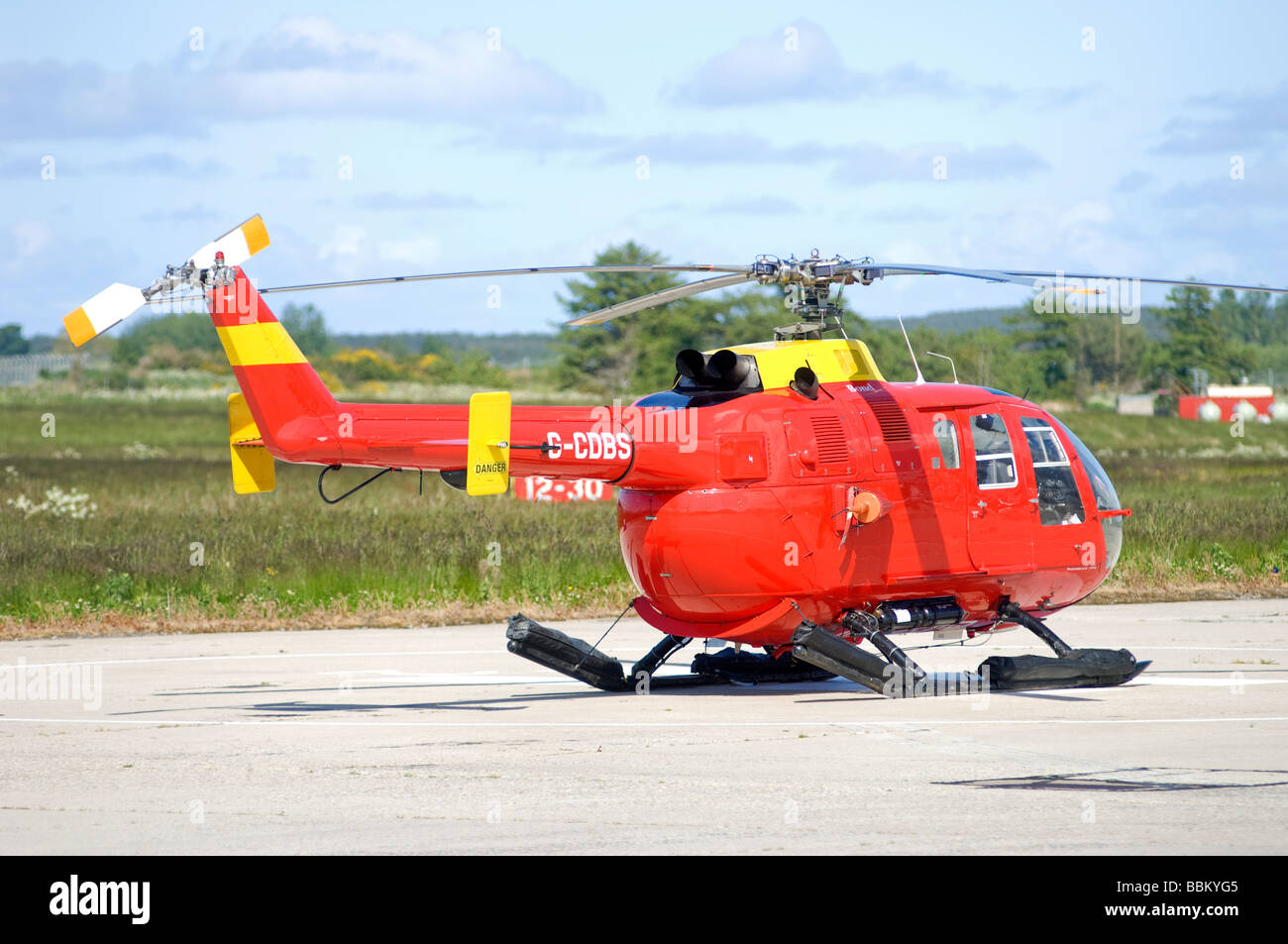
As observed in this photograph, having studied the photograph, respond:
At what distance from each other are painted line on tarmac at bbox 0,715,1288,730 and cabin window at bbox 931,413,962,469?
2.80 m

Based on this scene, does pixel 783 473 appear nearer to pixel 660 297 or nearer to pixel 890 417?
pixel 890 417

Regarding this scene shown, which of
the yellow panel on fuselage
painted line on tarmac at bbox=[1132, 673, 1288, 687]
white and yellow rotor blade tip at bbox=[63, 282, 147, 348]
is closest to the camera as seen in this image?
white and yellow rotor blade tip at bbox=[63, 282, 147, 348]

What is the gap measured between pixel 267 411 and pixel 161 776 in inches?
136

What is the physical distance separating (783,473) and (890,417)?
4.63ft

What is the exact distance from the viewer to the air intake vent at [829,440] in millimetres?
14328

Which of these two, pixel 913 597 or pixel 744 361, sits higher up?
pixel 744 361

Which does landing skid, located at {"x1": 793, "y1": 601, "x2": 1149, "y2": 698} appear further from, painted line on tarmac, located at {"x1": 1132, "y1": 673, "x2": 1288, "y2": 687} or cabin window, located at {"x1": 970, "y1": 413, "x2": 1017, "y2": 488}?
cabin window, located at {"x1": 970, "y1": 413, "x2": 1017, "y2": 488}

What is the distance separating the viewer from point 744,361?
14.5 m

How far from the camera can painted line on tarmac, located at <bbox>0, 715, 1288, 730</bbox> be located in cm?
1310

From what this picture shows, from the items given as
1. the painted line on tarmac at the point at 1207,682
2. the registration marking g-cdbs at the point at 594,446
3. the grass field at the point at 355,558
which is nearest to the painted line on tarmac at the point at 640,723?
the painted line on tarmac at the point at 1207,682
